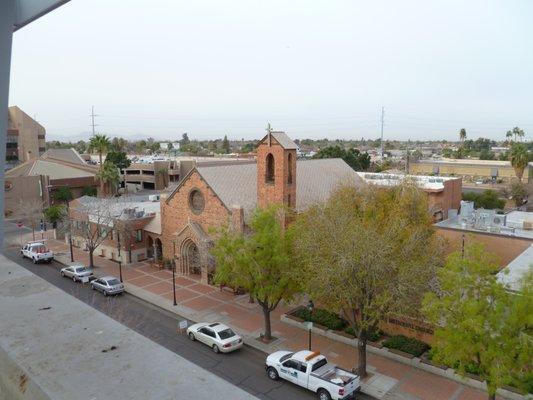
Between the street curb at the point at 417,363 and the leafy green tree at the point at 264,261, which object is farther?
the leafy green tree at the point at 264,261

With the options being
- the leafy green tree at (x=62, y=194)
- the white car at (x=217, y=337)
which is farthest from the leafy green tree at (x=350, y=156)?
the white car at (x=217, y=337)

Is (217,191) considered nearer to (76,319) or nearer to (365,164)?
(76,319)

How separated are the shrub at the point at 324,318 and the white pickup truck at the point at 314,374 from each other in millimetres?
4727

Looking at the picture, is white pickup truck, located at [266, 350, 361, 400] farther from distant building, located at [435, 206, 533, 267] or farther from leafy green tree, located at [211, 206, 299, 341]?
distant building, located at [435, 206, 533, 267]

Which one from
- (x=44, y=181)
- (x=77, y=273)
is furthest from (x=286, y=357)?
(x=44, y=181)

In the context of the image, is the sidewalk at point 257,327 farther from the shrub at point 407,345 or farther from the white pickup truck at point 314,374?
the white pickup truck at point 314,374

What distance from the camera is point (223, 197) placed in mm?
32781

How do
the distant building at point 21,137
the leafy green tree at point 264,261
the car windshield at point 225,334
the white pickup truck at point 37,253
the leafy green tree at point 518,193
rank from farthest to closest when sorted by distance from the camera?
the distant building at point 21,137 → the leafy green tree at point 518,193 → the white pickup truck at point 37,253 → the leafy green tree at point 264,261 → the car windshield at point 225,334

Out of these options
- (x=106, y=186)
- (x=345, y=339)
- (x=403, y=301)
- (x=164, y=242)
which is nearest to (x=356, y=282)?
(x=403, y=301)

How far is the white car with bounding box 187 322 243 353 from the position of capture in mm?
21859

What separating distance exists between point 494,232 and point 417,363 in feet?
51.2

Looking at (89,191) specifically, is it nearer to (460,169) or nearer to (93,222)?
(93,222)

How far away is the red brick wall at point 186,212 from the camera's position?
32406 mm

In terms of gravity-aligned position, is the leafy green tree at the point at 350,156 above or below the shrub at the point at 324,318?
above
